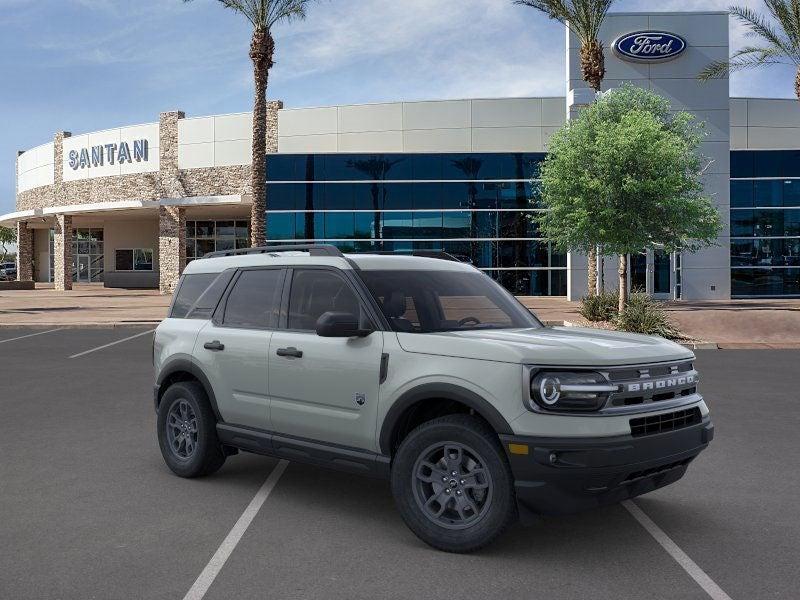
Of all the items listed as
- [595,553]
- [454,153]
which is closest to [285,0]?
[454,153]

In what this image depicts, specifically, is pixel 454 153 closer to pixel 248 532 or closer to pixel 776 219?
pixel 776 219

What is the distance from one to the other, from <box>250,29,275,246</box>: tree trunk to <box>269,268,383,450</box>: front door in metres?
22.7

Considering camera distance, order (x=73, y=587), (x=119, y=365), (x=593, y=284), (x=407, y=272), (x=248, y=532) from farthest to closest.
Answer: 1. (x=593, y=284)
2. (x=119, y=365)
3. (x=407, y=272)
4. (x=248, y=532)
5. (x=73, y=587)

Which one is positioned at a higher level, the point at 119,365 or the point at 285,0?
the point at 285,0

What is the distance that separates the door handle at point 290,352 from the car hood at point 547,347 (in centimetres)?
84

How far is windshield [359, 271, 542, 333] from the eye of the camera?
5.44 meters

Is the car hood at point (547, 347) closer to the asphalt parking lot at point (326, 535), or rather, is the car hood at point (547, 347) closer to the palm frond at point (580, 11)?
the asphalt parking lot at point (326, 535)

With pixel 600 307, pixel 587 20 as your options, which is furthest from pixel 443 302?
pixel 587 20

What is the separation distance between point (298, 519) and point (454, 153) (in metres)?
33.7

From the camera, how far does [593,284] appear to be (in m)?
30.5

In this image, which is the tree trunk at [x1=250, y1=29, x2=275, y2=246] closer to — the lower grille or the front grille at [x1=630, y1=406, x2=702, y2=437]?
the front grille at [x1=630, y1=406, x2=702, y2=437]

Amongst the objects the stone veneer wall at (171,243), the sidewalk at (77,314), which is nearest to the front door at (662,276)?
the sidewalk at (77,314)

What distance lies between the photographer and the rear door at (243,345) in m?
5.89

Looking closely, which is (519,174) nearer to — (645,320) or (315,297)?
(645,320)
